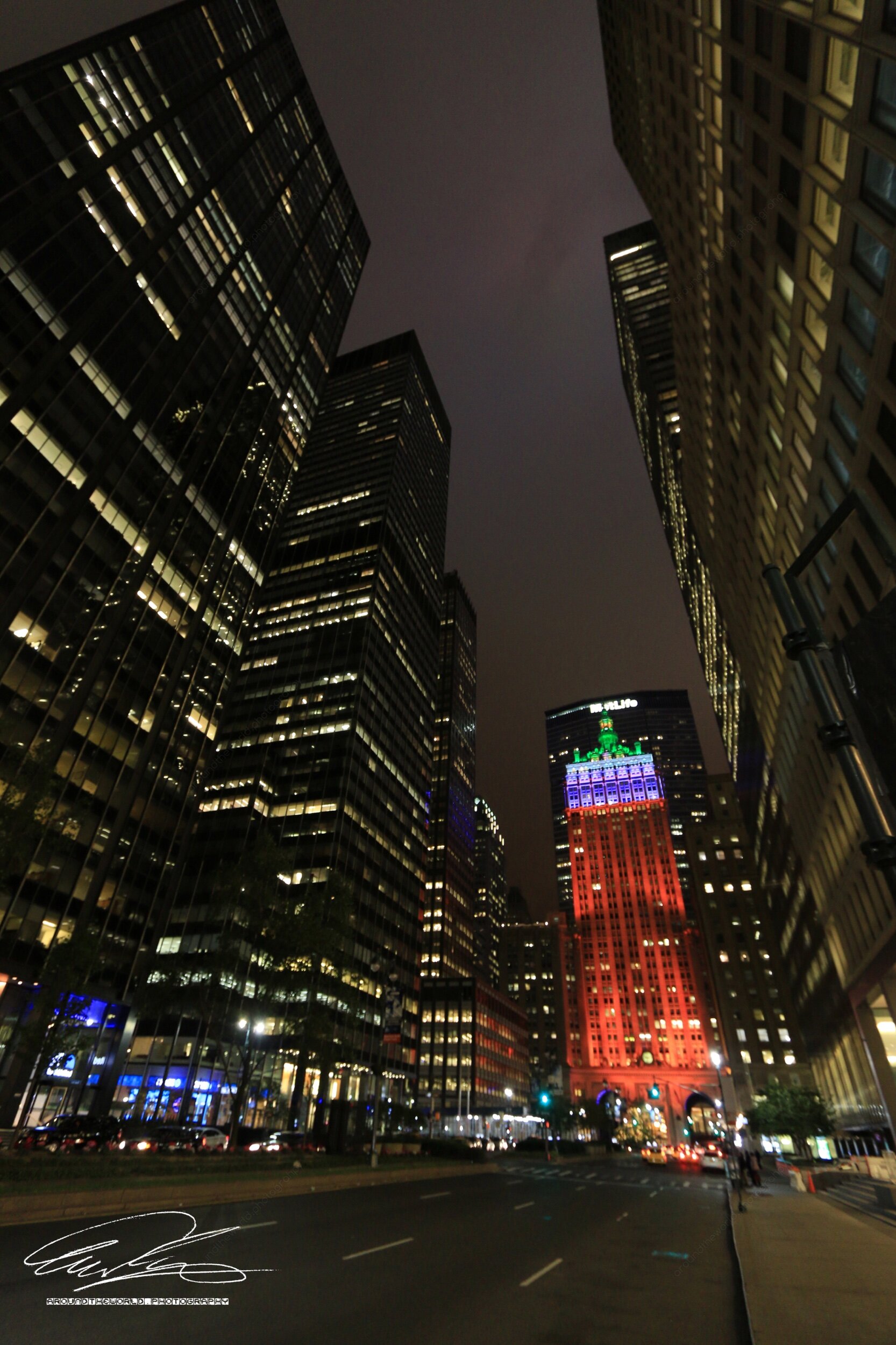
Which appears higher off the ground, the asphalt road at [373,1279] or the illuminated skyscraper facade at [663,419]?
the illuminated skyscraper facade at [663,419]

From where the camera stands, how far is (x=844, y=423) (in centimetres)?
2642

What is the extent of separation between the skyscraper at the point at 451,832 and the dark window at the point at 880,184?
135913mm

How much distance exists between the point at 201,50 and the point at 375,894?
4775 inches

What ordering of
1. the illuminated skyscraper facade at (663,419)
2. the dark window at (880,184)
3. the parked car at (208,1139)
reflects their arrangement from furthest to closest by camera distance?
the illuminated skyscraper facade at (663,419)
the parked car at (208,1139)
the dark window at (880,184)

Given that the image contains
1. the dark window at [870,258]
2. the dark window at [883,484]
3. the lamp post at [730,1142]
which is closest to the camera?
the dark window at [870,258]

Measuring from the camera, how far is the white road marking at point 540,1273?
12.2 meters

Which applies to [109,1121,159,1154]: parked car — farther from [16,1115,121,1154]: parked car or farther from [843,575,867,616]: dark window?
[843,575,867,616]: dark window

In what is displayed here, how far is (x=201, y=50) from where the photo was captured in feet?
284

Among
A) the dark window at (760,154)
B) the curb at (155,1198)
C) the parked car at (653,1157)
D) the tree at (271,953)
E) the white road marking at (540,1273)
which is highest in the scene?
the dark window at (760,154)

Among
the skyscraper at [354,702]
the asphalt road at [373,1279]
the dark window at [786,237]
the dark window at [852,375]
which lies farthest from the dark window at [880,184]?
the skyscraper at [354,702]

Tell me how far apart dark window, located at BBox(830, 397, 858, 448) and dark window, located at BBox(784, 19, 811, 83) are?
11.0 metres

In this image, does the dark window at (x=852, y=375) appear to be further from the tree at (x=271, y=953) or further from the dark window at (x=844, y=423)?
the tree at (x=271, y=953)

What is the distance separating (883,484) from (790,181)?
1255 centimetres

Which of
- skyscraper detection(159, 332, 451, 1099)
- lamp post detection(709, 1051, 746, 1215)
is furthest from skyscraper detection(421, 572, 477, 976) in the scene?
lamp post detection(709, 1051, 746, 1215)
